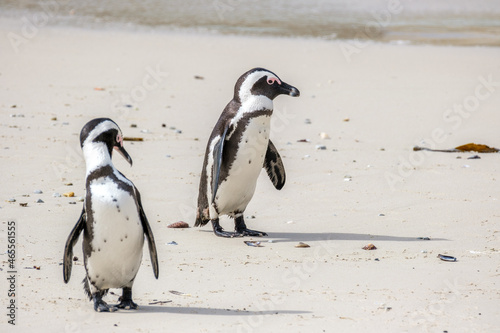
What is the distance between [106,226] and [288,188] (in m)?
3.05

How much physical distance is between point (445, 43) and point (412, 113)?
6254 mm

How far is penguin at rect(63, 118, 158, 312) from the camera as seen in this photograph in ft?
13.3

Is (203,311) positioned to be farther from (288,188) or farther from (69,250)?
(288,188)

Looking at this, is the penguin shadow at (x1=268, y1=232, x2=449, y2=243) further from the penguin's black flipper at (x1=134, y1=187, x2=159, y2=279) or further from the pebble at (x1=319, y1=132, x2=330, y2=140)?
the pebble at (x1=319, y1=132, x2=330, y2=140)

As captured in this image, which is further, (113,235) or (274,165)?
(274,165)


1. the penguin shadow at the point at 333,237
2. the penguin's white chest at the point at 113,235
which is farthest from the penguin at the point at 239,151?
the penguin's white chest at the point at 113,235

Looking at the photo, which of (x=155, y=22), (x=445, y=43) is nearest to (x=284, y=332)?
(x=445, y=43)

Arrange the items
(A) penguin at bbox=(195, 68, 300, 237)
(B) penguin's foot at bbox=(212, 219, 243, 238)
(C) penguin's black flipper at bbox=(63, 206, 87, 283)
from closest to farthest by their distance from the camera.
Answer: (C) penguin's black flipper at bbox=(63, 206, 87, 283) < (A) penguin at bbox=(195, 68, 300, 237) < (B) penguin's foot at bbox=(212, 219, 243, 238)

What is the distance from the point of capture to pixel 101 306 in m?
4.15

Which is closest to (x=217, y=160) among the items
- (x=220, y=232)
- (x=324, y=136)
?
(x=220, y=232)

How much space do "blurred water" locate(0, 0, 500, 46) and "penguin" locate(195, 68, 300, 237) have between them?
10.4 m

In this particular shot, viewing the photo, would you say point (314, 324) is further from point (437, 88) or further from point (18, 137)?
point (437, 88)

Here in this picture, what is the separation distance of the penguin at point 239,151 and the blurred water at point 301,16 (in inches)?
411

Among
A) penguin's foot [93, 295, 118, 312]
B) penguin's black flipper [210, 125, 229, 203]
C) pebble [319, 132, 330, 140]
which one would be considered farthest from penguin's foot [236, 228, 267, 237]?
pebble [319, 132, 330, 140]
